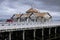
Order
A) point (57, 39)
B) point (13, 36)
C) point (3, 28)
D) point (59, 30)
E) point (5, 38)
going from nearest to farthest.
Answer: point (3, 28)
point (5, 38)
point (13, 36)
point (57, 39)
point (59, 30)

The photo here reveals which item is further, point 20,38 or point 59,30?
point 59,30

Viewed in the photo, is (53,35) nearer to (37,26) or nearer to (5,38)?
(37,26)

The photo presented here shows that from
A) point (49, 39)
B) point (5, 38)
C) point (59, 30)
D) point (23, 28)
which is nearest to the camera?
point (23, 28)

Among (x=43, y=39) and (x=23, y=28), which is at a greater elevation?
(x=23, y=28)

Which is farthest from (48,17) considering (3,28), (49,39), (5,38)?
(3,28)

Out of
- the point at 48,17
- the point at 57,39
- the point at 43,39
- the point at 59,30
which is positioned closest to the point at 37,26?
the point at 43,39

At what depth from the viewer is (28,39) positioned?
1753 inches

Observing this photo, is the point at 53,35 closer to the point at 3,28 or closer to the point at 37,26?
the point at 37,26

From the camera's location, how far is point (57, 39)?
48.9m

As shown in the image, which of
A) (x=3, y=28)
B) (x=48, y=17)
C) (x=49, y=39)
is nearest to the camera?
(x=3, y=28)

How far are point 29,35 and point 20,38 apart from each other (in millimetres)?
4073

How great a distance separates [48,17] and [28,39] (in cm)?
3024

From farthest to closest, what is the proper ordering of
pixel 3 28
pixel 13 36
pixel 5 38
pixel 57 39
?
pixel 57 39 → pixel 13 36 → pixel 5 38 → pixel 3 28

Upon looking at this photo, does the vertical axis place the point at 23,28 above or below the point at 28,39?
above
